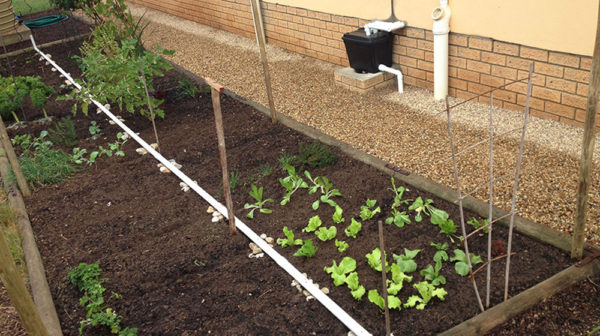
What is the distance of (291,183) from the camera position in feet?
12.7

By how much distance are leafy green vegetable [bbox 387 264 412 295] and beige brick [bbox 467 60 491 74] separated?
2714mm

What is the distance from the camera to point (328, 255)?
3.15m

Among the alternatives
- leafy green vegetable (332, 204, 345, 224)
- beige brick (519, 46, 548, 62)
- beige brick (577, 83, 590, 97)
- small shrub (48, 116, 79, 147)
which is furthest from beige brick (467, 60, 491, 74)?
small shrub (48, 116, 79, 147)

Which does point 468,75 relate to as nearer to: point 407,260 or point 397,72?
point 397,72

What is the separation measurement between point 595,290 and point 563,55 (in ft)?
7.43

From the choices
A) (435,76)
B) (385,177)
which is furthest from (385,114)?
(385,177)

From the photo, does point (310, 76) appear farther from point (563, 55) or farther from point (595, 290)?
point (595, 290)

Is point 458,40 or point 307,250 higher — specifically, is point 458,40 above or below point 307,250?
above

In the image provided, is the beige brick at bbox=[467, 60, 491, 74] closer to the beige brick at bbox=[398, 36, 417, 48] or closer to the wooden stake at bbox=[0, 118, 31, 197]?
the beige brick at bbox=[398, 36, 417, 48]

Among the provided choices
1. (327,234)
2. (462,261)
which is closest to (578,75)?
(462,261)

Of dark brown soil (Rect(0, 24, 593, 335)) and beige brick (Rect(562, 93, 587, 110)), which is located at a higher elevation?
beige brick (Rect(562, 93, 587, 110))

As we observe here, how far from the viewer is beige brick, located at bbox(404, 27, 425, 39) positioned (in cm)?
537

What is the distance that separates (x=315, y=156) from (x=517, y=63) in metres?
1.94

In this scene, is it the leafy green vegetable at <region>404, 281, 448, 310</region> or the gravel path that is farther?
the gravel path
